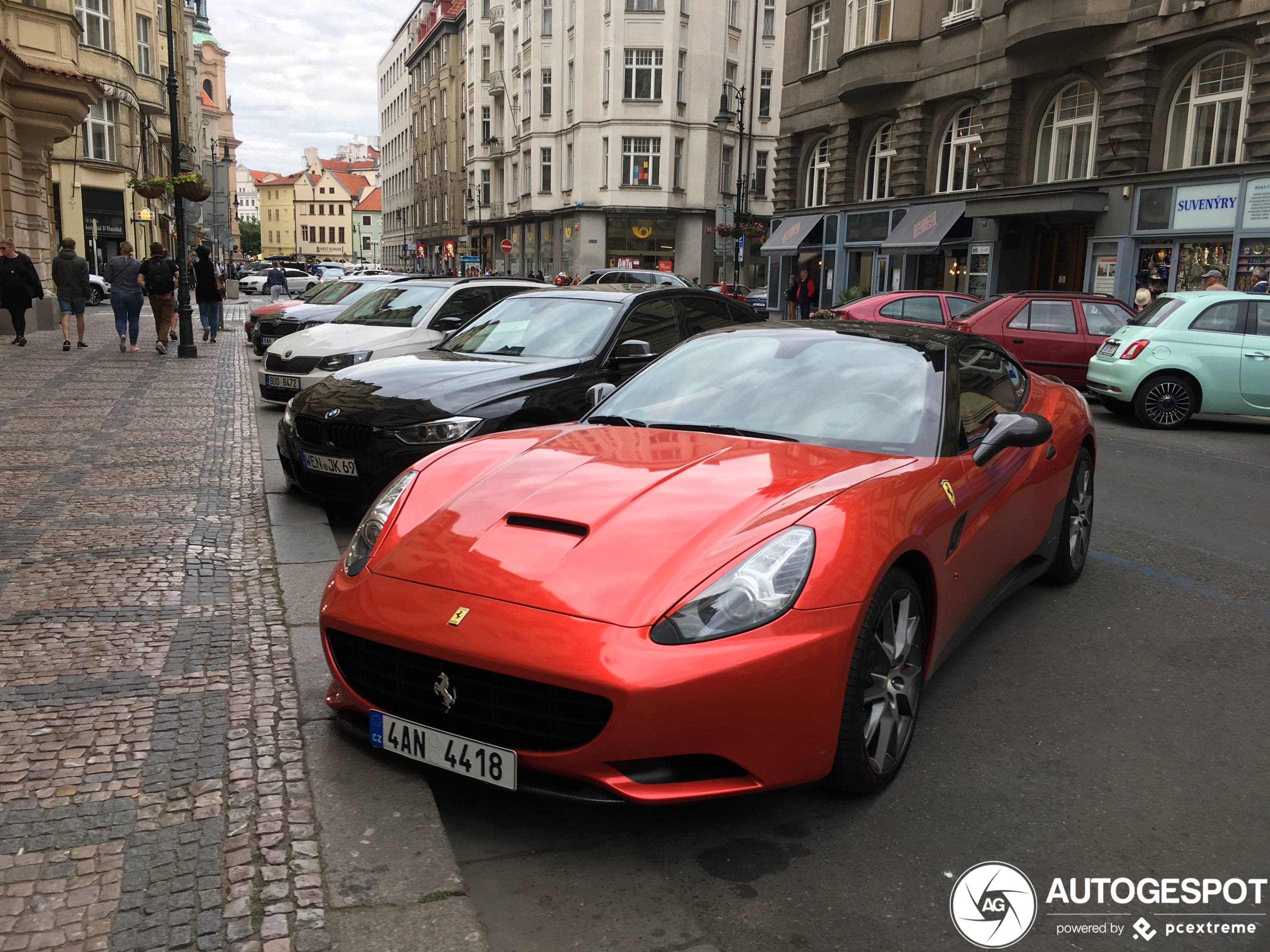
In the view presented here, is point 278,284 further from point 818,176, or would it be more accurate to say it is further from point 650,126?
point 818,176

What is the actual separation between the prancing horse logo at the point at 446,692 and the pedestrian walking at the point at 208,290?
19252mm

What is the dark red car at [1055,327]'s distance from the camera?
14.8 meters

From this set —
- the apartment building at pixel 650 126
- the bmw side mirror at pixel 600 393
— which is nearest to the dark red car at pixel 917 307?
the bmw side mirror at pixel 600 393

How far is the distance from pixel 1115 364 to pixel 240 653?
38.4 feet

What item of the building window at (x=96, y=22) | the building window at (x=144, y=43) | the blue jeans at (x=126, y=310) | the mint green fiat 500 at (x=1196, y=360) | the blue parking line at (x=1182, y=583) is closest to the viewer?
the blue parking line at (x=1182, y=583)

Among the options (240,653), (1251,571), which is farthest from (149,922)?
(1251,571)

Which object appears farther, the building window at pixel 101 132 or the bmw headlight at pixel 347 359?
the building window at pixel 101 132

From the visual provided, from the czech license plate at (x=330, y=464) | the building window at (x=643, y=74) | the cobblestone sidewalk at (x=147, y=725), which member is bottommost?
the cobblestone sidewalk at (x=147, y=725)

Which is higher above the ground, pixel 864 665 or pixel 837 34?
pixel 837 34

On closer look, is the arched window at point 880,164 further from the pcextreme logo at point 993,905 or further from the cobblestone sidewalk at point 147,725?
the pcextreme logo at point 993,905

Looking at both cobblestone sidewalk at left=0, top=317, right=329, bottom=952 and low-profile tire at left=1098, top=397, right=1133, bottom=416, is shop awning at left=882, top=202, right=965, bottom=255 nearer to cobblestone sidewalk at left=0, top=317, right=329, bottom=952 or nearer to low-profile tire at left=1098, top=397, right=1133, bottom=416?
low-profile tire at left=1098, top=397, right=1133, bottom=416

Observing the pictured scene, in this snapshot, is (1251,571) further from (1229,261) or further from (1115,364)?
(1229,261)

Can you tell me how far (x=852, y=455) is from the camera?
3.92 meters

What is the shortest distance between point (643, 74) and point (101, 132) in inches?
963
